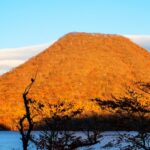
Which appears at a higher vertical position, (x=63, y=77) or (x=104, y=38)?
(x=104, y=38)

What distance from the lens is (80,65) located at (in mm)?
110188

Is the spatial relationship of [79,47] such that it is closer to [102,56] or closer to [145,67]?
[102,56]

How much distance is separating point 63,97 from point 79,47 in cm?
2514

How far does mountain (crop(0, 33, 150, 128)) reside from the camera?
3804 inches

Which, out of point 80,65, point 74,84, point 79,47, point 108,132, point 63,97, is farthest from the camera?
point 79,47

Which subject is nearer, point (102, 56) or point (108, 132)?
point (108, 132)

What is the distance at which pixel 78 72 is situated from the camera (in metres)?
107

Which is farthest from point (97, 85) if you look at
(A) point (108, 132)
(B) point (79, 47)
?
(A) point (108, 132)

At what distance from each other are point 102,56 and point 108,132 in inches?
1762

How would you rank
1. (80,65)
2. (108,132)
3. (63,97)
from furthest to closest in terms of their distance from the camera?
(80,65), (63,97), (108,132)

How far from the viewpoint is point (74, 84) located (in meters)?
103

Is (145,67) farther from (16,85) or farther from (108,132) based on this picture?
(108,132)

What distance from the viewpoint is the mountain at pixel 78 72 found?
96625mm

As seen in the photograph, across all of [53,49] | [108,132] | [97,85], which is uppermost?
[53,49]
